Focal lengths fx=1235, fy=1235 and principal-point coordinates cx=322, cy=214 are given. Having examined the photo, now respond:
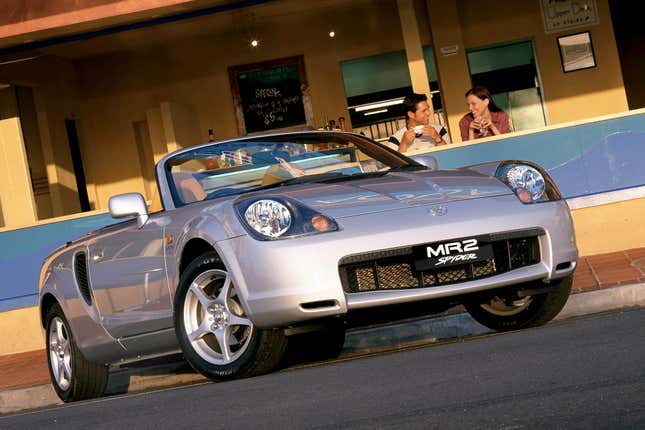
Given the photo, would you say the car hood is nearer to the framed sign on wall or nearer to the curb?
the curb

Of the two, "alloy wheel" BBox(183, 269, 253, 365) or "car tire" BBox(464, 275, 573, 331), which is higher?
"alloy wheel" BBox(183, 269, 253, 365)

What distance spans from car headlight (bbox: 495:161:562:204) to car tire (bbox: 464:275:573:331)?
1.53 ft

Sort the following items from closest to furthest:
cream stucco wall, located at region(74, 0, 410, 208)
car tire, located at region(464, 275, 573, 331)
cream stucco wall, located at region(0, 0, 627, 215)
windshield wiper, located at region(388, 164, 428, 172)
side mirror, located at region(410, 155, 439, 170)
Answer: car tire, located at region(464, 275, 573, 331) → windshield wiper, located at region(388, 164, 428, 172) → side mirror, located at region(410, 155, 439, 170) → cream stucco wall, located at region(0, 0, 627, 215) → cream stucco wall, located at region(74, 0, 410, 208)

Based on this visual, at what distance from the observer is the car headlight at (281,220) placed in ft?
19.2

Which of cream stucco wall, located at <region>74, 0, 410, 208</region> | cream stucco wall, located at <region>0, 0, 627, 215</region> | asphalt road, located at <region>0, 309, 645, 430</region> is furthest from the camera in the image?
cream stucco wall, located at <region>74, 0, 410, 208</region>

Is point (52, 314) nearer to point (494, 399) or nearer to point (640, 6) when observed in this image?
point (494, 399)

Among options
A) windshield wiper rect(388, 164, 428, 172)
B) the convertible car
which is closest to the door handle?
the convertible car

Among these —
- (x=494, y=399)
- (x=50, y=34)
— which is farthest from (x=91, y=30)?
(x=494, y=399)

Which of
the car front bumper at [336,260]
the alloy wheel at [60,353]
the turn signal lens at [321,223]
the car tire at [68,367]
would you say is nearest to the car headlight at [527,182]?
the car front bumper at [336,260]

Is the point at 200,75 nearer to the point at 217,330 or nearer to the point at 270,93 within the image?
the point at 270,93

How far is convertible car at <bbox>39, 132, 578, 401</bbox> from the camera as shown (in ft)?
19.1

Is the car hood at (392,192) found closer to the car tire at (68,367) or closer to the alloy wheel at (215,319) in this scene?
the alloy wheel at (215,319)

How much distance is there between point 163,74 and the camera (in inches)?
707

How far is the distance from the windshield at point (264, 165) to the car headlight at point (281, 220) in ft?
2.35
